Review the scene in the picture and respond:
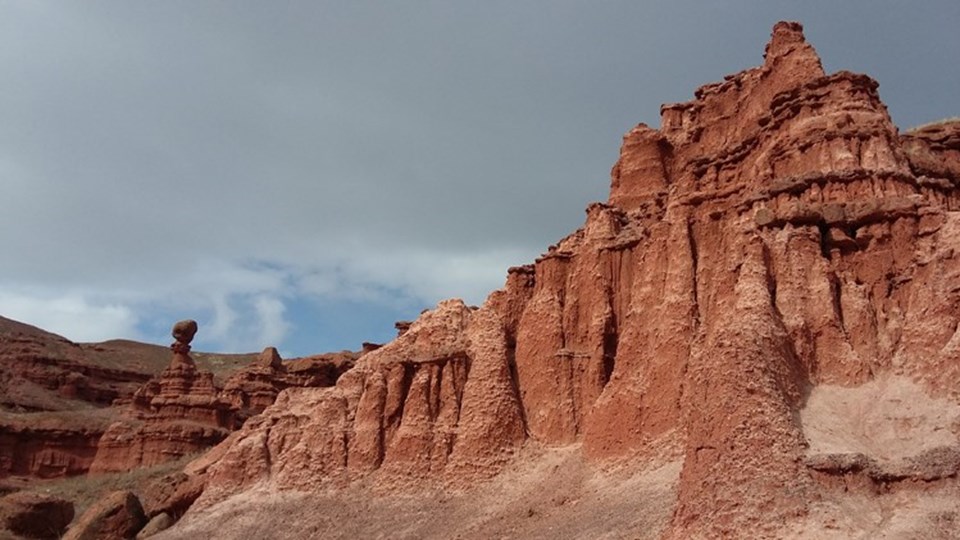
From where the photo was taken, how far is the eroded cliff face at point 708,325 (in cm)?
2497

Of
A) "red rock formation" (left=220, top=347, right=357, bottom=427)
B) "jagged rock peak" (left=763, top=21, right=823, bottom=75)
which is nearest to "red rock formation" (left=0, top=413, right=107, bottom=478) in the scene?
"red rock formation" (left=220, top=347, right=357, bottom=427)

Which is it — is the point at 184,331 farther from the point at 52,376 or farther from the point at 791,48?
the point at 791,48

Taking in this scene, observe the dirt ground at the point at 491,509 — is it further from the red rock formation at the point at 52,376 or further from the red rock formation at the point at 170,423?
the red rock formation at the point at 52,376

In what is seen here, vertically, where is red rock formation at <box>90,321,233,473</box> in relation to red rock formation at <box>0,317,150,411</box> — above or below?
below

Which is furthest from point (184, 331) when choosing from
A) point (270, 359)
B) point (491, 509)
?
point (491, 509)

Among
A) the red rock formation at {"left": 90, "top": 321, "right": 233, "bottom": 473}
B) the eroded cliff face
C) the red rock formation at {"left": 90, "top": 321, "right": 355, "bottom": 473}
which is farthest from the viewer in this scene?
the red rock formation at {"left": 90, "top": 321, "right": 355, "bottom": 473}

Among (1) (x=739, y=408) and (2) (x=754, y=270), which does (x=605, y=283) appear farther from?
(1) (x=739, y=408)

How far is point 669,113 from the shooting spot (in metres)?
53.6

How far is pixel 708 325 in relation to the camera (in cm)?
3303

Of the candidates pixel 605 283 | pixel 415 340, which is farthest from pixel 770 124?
pixel 415 340

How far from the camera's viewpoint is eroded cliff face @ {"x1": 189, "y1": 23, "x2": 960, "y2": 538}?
983 inches

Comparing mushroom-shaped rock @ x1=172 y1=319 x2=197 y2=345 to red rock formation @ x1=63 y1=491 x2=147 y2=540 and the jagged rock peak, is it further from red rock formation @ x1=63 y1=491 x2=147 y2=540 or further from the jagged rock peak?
the jagged rock peak

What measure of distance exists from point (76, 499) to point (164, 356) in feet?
212

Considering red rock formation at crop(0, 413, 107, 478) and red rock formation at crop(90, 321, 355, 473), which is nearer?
red rock formation at crop(90, 321, 355, 473)
